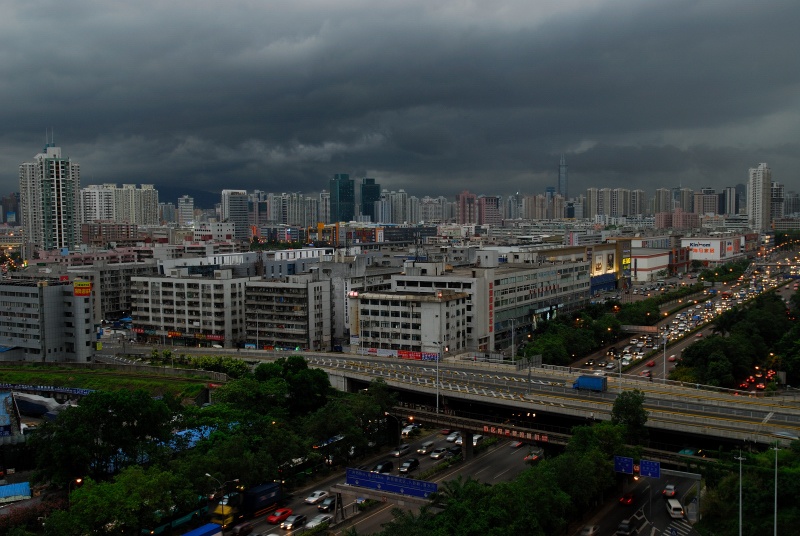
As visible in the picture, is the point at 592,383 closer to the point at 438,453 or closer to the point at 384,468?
the point at 438,453

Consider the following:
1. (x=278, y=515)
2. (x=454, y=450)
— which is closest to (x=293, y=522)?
(x=278, y=515)

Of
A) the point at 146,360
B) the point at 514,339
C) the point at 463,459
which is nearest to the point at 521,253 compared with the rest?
the point at 514,339

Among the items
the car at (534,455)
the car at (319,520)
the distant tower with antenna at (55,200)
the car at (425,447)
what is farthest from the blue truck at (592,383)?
the distant tower with antenna at (55,200)

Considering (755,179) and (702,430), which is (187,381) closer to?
(702,430)

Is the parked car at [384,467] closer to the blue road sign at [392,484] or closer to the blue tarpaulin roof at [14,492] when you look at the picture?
the blue road sign at [392,484]

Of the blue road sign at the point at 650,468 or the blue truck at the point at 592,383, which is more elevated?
the blue truck at the point at 592,383

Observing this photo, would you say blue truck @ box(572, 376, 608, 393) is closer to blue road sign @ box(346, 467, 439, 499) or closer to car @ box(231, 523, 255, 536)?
blue road sign @ box(346, 467, 439, 499)

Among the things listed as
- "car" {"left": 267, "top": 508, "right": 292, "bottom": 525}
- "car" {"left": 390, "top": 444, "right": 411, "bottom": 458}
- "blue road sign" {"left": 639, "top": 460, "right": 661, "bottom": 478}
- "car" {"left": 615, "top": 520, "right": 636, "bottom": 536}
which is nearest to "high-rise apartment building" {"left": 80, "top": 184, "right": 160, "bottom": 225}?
"car" {"left": 390, "top": 444, "right": 411, "bottom": 458}
